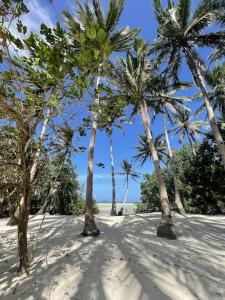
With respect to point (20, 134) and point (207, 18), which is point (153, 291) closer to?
point (20, 134)

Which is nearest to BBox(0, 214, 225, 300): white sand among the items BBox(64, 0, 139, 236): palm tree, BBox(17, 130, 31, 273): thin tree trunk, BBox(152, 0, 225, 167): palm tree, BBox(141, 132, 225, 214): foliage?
BBox(17, 130, 31, 273): thin tree trunk

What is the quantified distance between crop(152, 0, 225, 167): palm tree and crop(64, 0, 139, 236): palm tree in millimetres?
1648

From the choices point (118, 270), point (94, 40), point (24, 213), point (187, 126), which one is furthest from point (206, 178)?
point (94, 40)

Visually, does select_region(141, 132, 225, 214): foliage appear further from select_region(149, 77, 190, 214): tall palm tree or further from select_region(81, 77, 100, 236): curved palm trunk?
select_region(81, 77, 100, 236): curved palm trunk

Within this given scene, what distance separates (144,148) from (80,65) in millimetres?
27407

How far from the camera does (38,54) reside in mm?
2553

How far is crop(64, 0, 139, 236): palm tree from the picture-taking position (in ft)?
7.64

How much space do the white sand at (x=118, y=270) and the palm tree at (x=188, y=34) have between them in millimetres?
6426

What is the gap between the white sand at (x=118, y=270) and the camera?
441 centimetres

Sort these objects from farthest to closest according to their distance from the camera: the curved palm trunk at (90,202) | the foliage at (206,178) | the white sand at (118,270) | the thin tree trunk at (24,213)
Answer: the foliage at (206,178) < the curved palm trunk at (90,202) < the thin tree trunk at (24,213) < the white sand at (118,270)

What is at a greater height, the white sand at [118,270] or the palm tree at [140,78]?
the palm tree at [140,78]

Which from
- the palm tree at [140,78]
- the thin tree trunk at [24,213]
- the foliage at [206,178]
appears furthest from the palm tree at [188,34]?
the foliage at [206,178]

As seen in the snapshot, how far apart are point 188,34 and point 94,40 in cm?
1204

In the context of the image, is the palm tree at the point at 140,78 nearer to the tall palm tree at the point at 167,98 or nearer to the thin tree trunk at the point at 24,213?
the tall palm tree at the point at 167,98
